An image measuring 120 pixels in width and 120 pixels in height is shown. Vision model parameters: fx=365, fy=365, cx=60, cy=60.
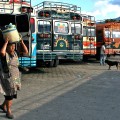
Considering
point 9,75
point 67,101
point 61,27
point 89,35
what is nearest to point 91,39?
point 89,35

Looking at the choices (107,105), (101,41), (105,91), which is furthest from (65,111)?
(101,41)

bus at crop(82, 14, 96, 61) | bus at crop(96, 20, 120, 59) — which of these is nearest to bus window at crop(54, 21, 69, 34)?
bus at crop(82, 14, 96, 61)

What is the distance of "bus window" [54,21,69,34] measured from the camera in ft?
58.3

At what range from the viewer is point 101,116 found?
306 inches

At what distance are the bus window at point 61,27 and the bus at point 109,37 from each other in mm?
6999

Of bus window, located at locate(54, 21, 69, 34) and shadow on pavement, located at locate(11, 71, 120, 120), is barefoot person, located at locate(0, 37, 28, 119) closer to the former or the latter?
shadow on pavement, located at locate(11, 71, 120, 120)

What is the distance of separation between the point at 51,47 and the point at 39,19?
1458mm

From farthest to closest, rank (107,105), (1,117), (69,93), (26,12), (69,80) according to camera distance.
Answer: (69,80), (26,12), (69,93), (107,105), (1,117)

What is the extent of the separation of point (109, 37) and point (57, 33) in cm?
811

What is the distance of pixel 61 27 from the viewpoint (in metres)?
18.0

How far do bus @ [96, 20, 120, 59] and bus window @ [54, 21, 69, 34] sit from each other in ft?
23.0

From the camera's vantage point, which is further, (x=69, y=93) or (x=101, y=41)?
(x=101, y=41)

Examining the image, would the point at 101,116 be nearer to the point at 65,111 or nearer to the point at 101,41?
the point at 65,111

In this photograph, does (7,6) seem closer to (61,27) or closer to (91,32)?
(61,27)
